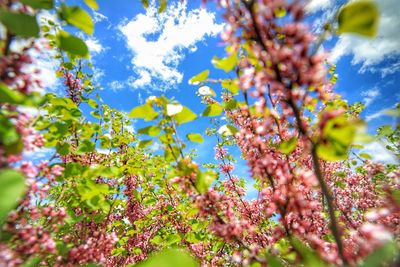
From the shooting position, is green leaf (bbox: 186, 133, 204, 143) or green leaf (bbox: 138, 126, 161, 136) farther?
green leaf (bbox: 186, 133, 204, 143)

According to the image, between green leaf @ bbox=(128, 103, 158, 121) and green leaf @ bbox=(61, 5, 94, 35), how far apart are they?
69cm

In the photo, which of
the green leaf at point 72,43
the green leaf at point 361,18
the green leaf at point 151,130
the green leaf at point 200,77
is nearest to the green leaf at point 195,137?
the green leaf at point 151,130

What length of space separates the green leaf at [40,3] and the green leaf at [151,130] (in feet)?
3.82

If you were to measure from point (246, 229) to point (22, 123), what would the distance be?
2659 millimetres

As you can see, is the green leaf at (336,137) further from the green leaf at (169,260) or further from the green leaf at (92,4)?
the green leaf at (92,4)

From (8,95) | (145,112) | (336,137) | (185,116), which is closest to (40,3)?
(8,95)

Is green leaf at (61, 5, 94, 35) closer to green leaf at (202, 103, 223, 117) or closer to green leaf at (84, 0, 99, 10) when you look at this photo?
green leaf at (84, 0, 99, 10)

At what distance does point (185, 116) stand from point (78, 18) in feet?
3.80

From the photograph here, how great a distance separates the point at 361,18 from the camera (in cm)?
142

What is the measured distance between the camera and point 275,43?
6.72ft

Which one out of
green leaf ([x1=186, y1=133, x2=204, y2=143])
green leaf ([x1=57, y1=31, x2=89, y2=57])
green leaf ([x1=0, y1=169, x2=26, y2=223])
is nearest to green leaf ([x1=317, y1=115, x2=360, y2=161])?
green leaf ([x1=186, y1=133, x2=204, y2=143])

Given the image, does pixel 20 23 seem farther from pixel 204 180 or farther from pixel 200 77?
pixel 204 180

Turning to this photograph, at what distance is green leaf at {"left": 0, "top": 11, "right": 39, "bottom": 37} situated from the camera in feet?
5.61

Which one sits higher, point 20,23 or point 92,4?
point 92,4
